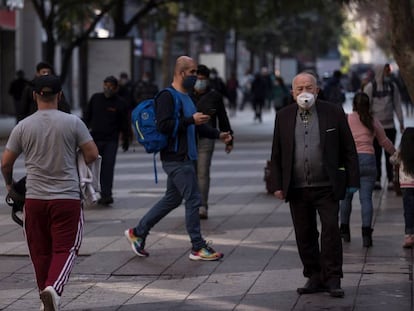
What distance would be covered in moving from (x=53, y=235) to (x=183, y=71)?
9.95 feet

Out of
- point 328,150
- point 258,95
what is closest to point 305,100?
point 328,150

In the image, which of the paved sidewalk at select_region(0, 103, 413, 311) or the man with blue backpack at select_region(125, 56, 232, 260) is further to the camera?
the man with blue backpack at select_region(125, 56, 232, 260)

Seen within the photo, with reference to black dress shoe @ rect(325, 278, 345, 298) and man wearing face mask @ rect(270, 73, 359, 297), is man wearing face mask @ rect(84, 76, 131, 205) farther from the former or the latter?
black dress shoe @ rect(325, 278, 345, 298)

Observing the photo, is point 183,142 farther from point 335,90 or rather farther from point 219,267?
point 335,90

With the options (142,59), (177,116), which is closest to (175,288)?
(177,116)

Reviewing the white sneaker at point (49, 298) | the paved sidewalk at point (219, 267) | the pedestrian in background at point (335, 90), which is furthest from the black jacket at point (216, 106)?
the pedestrian in background at point (335, 90)

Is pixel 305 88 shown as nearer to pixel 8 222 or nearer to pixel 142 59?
pixel 8 222

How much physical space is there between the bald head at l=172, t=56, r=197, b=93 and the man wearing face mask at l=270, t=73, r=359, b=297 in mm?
1745

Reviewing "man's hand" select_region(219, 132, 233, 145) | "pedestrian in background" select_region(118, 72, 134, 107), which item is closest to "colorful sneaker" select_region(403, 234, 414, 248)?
"man's hand" select_region(219, 132, 233, 145)

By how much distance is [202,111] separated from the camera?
37.6 ft

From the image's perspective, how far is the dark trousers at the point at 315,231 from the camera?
825cm

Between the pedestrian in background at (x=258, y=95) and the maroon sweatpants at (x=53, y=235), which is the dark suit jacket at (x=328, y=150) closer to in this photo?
the maroon sweatpants at (x=53, y=235)

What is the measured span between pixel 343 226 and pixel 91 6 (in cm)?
2313

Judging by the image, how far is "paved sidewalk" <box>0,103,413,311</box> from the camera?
26.9 ft
